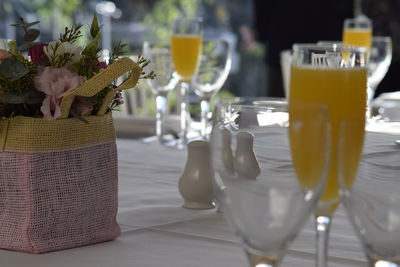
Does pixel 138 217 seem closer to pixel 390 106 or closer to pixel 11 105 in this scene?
pixel 11 105

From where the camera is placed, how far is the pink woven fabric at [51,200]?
0.88m

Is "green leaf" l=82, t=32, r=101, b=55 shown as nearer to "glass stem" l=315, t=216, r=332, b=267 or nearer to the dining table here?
the dining table

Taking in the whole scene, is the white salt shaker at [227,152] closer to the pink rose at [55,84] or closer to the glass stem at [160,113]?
the pink rose at [55,84]

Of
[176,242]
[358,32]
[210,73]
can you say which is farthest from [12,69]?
[358,32]

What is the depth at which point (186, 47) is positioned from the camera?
1995mm

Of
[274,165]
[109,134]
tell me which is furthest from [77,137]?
[274,165]

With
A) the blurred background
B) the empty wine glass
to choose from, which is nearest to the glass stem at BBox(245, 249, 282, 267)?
the empty wine glass

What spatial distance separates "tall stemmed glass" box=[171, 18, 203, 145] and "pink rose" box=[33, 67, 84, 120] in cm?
109

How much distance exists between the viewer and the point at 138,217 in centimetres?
107

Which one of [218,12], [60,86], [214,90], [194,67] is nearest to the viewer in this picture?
[60,86]

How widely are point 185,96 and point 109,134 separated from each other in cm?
92

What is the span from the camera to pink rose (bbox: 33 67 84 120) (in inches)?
33.9

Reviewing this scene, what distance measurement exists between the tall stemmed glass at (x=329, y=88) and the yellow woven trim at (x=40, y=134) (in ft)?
0.95

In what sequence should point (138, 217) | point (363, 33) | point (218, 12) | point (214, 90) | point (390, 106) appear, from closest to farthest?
1. point (138, 217)
2. point (214, 90)
3. point (390, 106)
4. point (363, 33)
5. point (218, 12)
